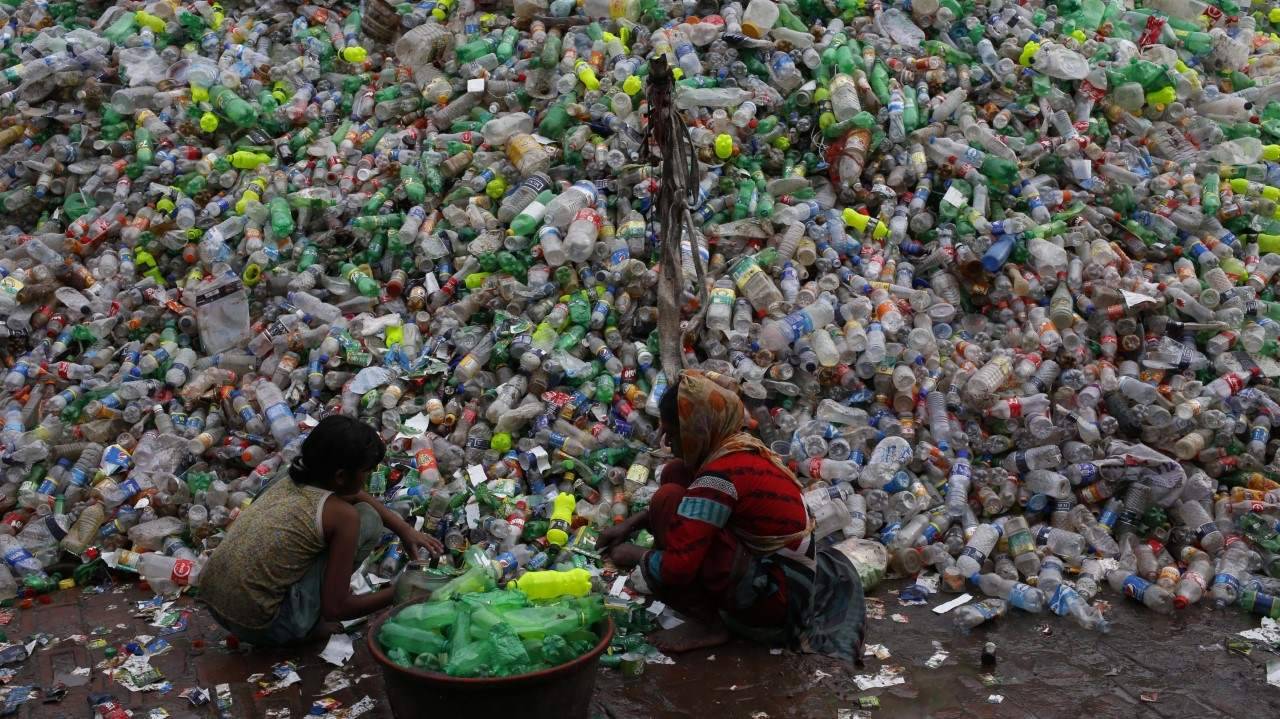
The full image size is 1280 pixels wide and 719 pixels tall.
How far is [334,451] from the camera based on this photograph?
3.40m

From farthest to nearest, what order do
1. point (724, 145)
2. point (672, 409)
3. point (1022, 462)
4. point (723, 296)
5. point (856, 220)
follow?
point (724, 145), point (856, 220), point (723, 296), point (1022, 462), point (672, 409)

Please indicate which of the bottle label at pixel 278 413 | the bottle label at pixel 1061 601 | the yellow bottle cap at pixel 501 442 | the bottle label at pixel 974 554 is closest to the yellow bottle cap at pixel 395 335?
the bottle label at pixel 278 413

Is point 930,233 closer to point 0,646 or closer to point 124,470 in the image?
point 124,470

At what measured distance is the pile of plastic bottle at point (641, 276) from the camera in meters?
4.48

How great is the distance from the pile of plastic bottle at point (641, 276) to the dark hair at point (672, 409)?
0.90 metres

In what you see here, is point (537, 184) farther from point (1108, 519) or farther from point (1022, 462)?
point (1108, 519)

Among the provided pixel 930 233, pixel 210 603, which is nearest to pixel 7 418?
pixel 210 603

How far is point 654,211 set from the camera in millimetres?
5227

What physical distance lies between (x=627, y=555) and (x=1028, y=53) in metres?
4.52

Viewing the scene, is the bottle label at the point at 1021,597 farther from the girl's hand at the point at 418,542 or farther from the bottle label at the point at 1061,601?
the girl's hand at the point at 418,542

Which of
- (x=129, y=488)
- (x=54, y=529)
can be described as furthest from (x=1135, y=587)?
(x=54, y=529)

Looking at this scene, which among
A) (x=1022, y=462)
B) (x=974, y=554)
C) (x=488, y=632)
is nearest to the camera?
(x=488, y=632)

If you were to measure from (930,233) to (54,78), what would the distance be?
582 centimetres

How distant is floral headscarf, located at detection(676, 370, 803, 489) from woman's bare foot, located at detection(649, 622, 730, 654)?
639 millimetres
